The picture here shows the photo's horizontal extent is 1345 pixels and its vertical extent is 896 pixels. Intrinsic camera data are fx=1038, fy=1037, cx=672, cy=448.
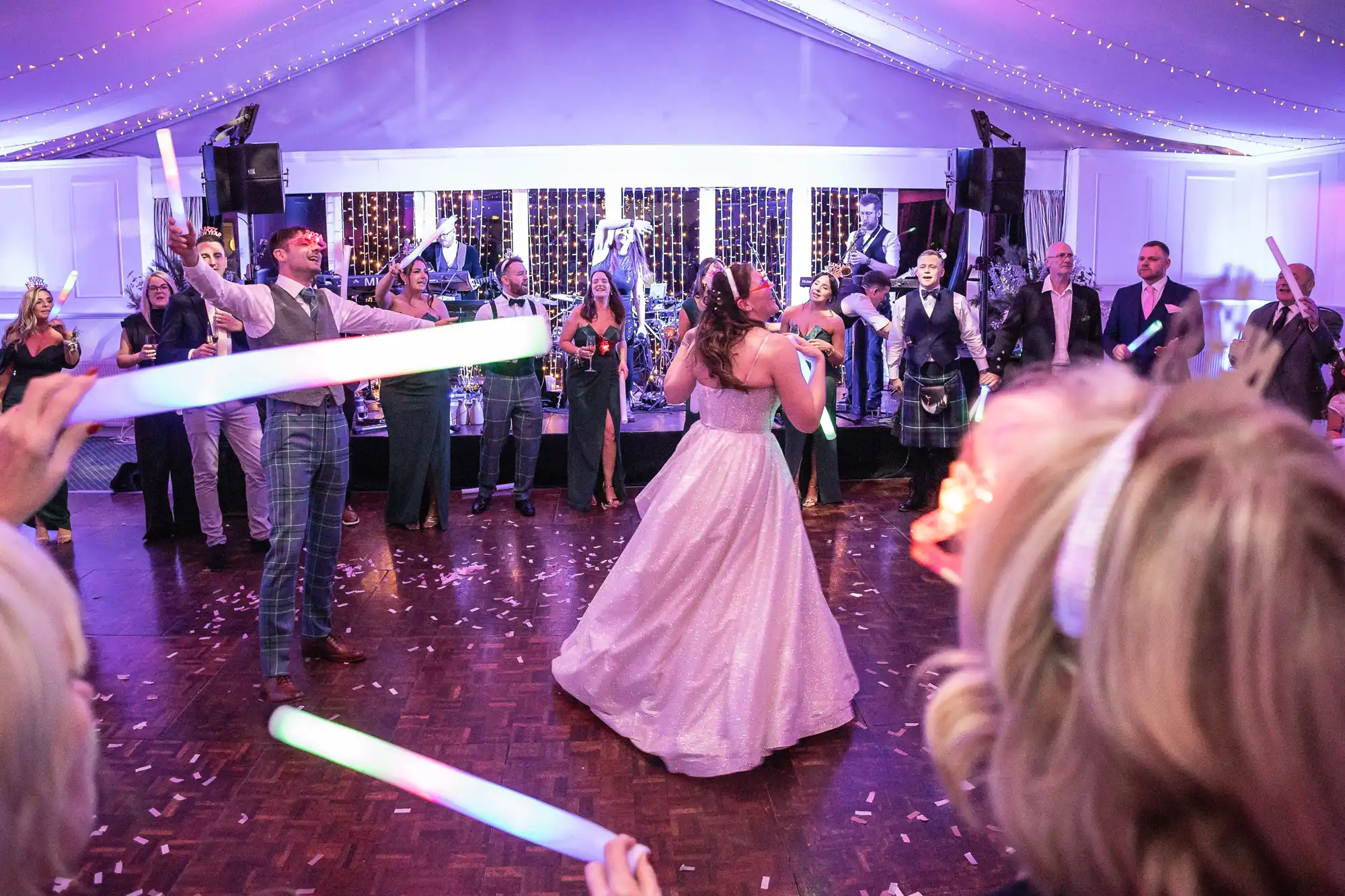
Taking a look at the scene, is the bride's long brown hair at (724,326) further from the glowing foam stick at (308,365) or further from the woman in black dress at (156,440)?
the woman in black dress at (156,440)

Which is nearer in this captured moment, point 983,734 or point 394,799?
point 983,734

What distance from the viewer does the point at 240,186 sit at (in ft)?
24.7

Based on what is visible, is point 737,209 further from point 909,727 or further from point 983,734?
point 983,734

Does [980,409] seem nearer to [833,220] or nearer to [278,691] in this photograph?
[278,691]

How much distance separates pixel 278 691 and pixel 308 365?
1.18m

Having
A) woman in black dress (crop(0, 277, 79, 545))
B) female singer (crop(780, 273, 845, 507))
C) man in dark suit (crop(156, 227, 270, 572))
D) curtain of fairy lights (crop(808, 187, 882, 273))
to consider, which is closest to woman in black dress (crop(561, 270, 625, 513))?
female singer (crop(780, 273, 845, 507))

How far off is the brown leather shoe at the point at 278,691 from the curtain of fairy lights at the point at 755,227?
865 centimetres

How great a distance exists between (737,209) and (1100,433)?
11.4 metres

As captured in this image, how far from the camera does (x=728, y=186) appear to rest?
11.3 metres

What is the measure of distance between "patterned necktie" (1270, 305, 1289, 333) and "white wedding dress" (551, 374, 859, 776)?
4.32 m

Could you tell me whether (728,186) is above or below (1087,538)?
above

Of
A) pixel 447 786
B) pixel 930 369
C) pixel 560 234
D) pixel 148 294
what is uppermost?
pixel 560 234

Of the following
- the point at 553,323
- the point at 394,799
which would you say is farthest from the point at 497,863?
the point at 553,323

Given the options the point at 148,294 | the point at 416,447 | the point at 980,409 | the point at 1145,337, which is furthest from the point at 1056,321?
the point at 980,409
